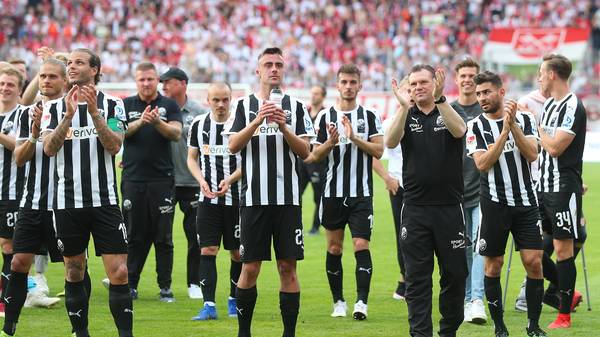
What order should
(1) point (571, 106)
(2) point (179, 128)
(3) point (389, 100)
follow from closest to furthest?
(1) point (571, 106), (2) point (179, 128), (3) point (389, 100)

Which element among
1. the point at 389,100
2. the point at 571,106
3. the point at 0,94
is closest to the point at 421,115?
the point at 571,106

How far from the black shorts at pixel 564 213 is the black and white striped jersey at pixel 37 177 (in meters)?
4.42

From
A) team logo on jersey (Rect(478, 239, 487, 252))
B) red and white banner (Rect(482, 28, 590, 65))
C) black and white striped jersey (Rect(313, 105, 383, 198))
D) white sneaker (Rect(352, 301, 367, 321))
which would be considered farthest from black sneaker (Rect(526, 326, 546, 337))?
red and white banner (Rect(482, 28, 590, 65))

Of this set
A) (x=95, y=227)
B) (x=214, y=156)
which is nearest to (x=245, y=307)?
(x=95, y=227)

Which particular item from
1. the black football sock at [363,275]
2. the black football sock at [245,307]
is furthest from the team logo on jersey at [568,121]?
the black football sock at [245,307]

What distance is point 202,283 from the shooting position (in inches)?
400

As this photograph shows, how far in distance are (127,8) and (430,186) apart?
111 ft

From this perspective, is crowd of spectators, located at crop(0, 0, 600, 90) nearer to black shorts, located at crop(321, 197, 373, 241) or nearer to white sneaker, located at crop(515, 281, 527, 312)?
white sneaker, located at crop(515, 281, 527, 312)

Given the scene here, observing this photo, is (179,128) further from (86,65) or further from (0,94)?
(86,65)

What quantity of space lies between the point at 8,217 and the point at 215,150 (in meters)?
2.06

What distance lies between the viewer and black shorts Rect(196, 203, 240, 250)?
10344 millimetres

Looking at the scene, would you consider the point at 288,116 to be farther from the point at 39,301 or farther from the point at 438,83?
the point at 39,301

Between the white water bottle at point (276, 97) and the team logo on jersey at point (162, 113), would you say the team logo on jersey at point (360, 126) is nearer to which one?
the team logo on jersey at point (162, 113)

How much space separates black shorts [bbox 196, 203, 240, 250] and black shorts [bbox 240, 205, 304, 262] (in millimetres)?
1761
